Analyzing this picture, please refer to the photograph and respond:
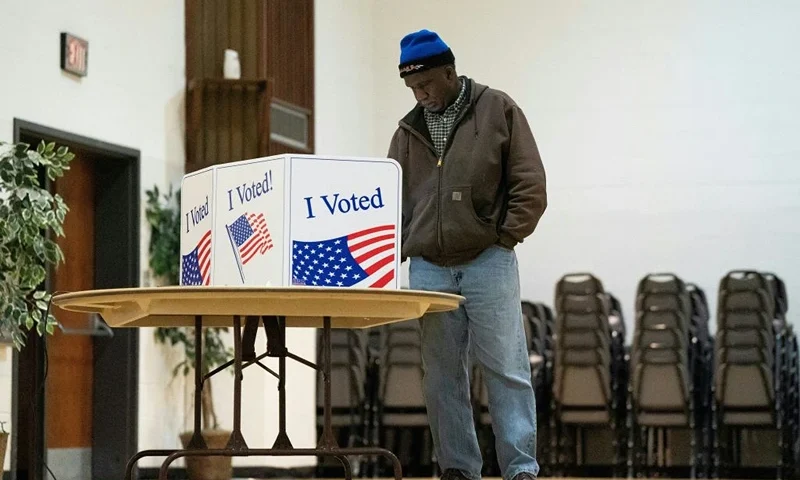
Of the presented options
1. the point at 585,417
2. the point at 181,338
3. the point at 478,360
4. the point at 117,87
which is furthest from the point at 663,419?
the point at 478,360

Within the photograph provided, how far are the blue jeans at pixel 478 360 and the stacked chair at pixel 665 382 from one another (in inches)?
157

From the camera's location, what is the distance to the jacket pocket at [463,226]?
3.75 metres

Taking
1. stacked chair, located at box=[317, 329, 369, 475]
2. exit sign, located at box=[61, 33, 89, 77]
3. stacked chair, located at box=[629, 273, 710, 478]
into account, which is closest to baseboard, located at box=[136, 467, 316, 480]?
stacked chair, located at box=[317, 329, 369, 475]

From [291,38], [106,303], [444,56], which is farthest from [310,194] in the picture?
[291,38]

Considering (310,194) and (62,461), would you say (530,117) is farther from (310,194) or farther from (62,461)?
(310,194)

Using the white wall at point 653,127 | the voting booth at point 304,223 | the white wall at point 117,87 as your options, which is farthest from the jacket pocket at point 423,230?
the white wall at point 653,127

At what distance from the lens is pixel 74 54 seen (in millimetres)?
7020

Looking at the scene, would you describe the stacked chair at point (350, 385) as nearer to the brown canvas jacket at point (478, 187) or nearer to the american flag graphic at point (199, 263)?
the brown canvas jacket at point (478, 187)

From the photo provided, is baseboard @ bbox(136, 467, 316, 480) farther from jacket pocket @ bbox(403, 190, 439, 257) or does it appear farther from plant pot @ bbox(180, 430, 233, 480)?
jacket pocket @ bbox(403, 190, 439, 257)

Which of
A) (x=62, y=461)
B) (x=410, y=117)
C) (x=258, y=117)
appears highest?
(x=258, y=117)

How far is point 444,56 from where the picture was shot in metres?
3.74

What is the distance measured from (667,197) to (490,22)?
6.51 feet

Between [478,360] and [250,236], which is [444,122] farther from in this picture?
[250,236]

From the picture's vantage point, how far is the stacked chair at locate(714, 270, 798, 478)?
756 cm
